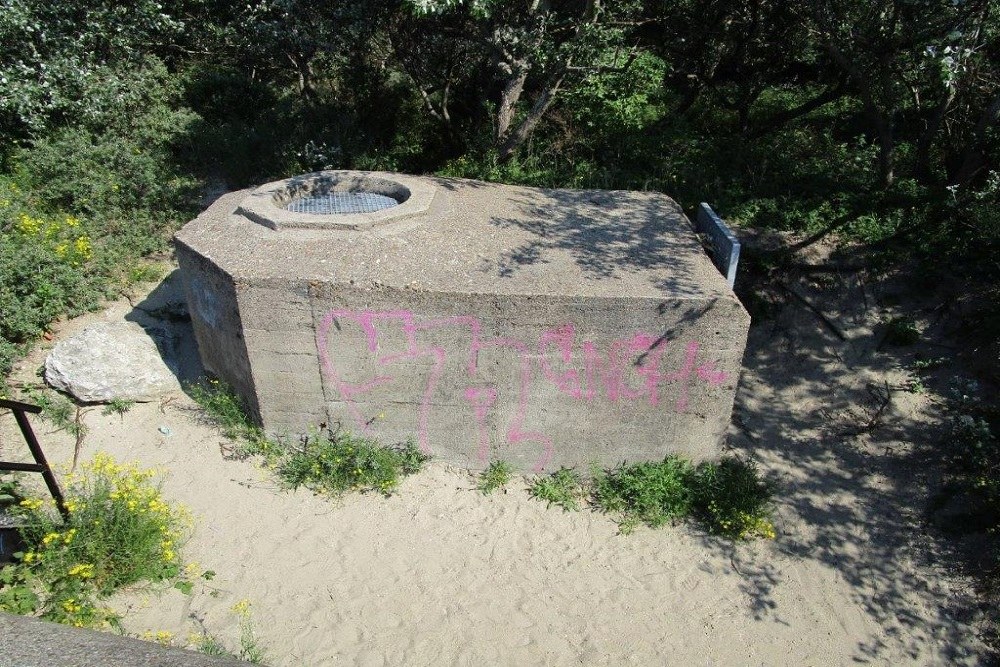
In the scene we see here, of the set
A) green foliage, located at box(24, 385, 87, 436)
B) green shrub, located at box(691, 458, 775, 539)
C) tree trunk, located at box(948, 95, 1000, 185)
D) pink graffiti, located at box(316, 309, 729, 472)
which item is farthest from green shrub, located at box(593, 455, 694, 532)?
tree trunk, located at box(948, 95, 1000, 185)

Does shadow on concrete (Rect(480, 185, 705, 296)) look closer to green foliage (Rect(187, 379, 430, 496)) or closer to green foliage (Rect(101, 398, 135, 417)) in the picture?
green foliage (Rect(187, 379, 430, 496))

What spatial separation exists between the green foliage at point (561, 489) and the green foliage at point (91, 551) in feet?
8.84

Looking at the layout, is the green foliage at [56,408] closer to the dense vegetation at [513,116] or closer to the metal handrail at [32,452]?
the dense vegetation at [513,116]

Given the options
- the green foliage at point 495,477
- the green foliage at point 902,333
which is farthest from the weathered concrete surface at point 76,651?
the green foliage at point 902,333

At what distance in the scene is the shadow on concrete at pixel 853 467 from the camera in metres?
4.91

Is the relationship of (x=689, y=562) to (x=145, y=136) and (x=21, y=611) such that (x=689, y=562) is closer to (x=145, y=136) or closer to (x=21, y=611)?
(x=21, y=611)

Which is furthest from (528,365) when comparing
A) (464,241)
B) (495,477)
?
(464,241)

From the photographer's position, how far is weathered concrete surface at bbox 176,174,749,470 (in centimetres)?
507

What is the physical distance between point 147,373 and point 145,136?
4.76m

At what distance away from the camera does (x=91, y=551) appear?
4398 millimetres

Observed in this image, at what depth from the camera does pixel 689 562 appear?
16.9ft

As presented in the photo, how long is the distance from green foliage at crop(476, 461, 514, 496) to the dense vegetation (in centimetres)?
388

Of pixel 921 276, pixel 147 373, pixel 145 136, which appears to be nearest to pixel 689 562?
pixel 921 276

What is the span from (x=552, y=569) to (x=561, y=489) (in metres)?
0.74
